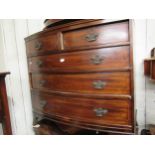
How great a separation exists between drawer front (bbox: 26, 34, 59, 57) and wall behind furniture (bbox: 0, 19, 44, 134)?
48cm

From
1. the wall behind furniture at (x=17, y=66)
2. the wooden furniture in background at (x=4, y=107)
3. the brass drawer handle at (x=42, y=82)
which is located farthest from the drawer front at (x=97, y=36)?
the wall behind furniture at (x=17, y=66)

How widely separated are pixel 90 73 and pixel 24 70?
1.08 m

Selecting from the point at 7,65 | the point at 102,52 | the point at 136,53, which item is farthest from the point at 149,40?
the point at 7,65

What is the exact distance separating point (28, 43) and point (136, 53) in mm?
963

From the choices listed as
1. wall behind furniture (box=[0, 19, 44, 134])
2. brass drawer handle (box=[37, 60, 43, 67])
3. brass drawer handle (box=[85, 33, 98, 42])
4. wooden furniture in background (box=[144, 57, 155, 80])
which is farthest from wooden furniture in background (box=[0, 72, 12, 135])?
wooden furniture in background (box=[144, 57, 155, 80])

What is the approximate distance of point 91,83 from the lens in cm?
88

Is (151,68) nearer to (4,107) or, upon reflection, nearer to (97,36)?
(97,36)

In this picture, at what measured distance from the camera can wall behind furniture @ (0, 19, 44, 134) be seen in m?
1.57

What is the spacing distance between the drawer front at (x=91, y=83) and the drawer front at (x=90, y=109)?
0.20 ft

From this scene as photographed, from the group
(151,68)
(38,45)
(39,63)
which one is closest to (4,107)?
(39,63)

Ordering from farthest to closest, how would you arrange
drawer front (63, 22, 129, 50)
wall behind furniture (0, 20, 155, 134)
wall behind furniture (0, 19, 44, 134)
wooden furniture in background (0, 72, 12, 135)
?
wall behind furniture (0, 19, 44, 134) → wall behind furniture (0, 20, 155, 134) → wooden furniture in background (0, 72, 12, 135) → drawer front (63, 22, 129, 50)

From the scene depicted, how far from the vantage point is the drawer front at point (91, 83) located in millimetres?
807

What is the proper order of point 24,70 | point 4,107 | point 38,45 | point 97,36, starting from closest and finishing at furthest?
point 97,36
point 4,107
point 38,45
point 24,70

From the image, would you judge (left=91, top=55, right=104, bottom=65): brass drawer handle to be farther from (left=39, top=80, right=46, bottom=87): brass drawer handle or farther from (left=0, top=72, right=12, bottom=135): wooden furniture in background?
(left=0, top=72, right=12, bottom=135): wooden furniture in background
